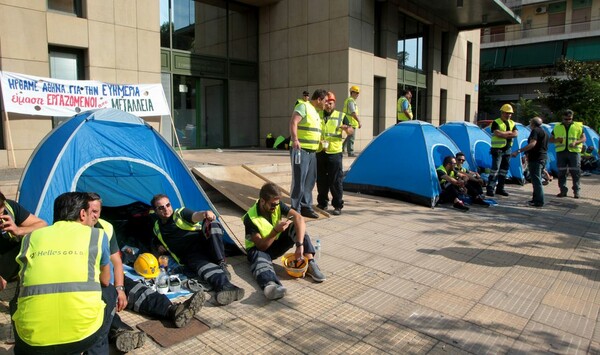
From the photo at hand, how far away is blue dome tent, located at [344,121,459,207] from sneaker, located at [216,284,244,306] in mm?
4991

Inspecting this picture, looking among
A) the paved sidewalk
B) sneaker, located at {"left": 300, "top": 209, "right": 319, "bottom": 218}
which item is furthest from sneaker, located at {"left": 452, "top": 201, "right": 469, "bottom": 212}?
sneaker, located at {"left": 300, "top": 209, "right": 319, "bottom": 218}

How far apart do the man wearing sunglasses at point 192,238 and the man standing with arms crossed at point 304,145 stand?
2.16 m

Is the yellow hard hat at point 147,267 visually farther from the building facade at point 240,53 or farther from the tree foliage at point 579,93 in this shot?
the tree foliage at point 579,93

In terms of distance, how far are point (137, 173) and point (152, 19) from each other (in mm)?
6918

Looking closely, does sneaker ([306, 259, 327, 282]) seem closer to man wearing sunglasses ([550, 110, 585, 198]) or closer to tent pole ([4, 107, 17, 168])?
man wearing sunglasses ([550, 110, 585, 198])

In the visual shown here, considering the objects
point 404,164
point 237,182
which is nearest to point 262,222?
point 237,182

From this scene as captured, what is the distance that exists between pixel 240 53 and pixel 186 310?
12856 millimetres

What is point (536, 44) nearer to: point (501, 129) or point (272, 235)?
point (501, 129)

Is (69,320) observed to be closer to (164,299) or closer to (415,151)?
(164,299)

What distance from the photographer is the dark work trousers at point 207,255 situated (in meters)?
4.13

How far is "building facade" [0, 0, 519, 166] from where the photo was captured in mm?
10211

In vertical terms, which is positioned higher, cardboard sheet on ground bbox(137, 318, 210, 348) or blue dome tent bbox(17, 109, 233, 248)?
blue dome tent bbox(17, 109, 233, 248)

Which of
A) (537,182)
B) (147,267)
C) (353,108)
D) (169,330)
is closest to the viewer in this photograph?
(169,330)

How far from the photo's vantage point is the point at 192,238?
176 inches
